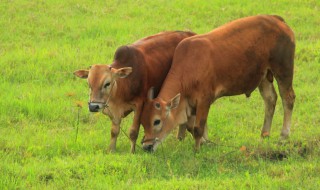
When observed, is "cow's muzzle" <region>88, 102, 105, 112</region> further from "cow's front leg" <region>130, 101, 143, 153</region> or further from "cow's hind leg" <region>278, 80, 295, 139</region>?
"cow's hind leg" <region>278, 80, 295, 139</region>

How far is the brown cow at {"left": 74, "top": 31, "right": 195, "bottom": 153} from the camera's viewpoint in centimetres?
994

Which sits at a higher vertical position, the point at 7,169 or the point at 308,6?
the point at 7,169

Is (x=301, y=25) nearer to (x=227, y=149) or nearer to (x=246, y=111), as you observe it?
(x=246, y=111)

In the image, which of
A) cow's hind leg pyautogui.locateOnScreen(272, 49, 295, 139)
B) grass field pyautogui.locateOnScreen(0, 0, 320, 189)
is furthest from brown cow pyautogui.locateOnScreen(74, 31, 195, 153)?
cow's hind leg pyautogui.locateOnScreen(272, 49, 295, 139)

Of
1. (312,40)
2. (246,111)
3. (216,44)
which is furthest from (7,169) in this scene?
(312,40)

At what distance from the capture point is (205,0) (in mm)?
19188

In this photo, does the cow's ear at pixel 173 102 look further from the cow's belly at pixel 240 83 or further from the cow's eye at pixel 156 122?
the cow's belly at pixel 240 83

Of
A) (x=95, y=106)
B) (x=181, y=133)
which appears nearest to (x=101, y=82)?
(x=95, y=106)

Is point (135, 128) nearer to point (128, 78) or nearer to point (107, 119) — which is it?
point (128, 78)

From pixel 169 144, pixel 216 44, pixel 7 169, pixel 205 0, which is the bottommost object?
pixel 205 0

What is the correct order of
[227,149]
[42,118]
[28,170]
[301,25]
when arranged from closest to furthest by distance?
[28,170]
[227,149]
[42,118]
[301,25]

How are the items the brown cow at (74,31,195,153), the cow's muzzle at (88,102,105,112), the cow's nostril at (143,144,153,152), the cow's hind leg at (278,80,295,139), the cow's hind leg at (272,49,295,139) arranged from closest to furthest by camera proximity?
the cow's muzzle at (88,102,105,112), the brown cow at (74,31,195,153), the cow's nostril at (143,144,153,152), the cow's hind leg at (272,49,295,139), the cow's hind leg at (278,80,295,139)

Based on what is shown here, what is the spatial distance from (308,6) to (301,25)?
4.75ft

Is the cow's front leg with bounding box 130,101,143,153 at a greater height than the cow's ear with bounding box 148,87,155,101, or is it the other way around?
the cow's ear with bounding box 148,87,155,101
